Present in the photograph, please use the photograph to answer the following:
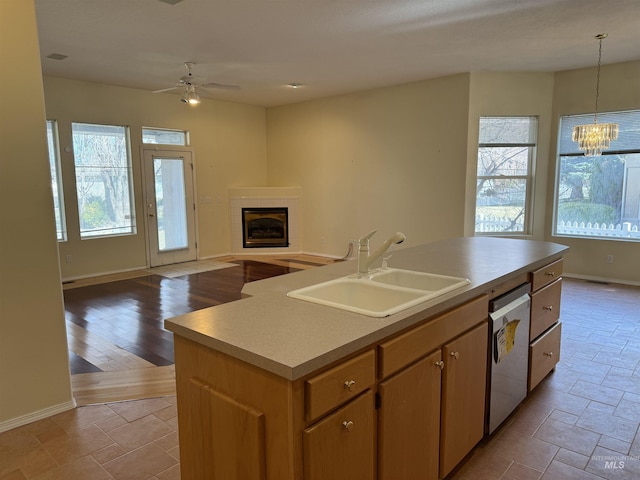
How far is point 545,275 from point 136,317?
391cm

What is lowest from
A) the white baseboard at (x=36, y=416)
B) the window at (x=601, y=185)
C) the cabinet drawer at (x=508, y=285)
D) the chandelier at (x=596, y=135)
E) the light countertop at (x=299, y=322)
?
the white baseboard at (x=36, y=416)

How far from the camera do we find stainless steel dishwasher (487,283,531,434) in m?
2.20

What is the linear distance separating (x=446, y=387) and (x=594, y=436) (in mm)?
1222

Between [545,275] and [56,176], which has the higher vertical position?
[56,176]

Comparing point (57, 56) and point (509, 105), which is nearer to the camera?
point (57, 56)

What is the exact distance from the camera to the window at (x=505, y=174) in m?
6.32

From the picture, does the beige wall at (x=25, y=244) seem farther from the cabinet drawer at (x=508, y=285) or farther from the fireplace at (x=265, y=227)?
the fireplace at (x=265, y=227)

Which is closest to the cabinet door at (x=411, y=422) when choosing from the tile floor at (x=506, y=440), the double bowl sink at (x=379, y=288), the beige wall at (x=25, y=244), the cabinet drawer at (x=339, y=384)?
the cabinet drawer at (x=339, y=384)

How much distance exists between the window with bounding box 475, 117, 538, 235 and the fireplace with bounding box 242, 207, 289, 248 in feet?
12.1

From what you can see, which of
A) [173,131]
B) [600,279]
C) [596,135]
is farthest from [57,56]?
[600,279]

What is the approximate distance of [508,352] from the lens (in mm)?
2336

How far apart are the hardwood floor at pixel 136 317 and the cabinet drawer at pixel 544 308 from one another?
244 centimetres

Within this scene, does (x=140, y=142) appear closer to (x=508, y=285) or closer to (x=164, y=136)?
(x=164, y=136)

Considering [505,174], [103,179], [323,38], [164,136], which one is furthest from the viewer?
[164,136]
